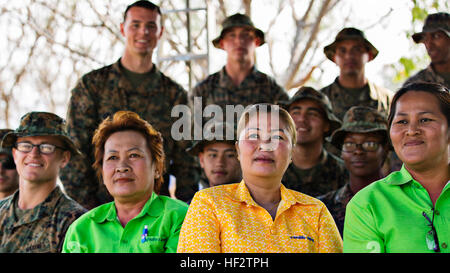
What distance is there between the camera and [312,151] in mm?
4887

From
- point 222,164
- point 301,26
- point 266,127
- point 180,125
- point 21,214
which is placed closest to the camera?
point 266,127

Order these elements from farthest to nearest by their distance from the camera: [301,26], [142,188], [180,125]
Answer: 1. [301,26]
2. [180,125]
3. [142,188]

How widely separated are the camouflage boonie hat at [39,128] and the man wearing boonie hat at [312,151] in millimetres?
1973

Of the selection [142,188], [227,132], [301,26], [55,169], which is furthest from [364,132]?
[301,26]

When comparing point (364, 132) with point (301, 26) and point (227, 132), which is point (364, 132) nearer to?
point (227, 132)

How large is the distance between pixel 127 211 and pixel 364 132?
81.9 inches

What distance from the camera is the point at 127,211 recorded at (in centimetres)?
350

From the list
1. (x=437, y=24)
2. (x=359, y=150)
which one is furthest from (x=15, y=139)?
(x=437, y=24)

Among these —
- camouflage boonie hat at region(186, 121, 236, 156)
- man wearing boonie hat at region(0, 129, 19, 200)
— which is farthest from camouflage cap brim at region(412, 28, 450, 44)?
man wearing boonie hat at region(0, 129, 19, 200)

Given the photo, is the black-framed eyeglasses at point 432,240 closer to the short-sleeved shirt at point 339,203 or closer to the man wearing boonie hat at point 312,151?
the short-sleeved shirt at point 339,203

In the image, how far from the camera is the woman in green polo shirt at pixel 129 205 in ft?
10.7

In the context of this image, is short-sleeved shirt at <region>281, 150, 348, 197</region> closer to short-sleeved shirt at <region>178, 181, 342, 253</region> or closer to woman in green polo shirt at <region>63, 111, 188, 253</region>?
woman in green polo shirt at <region>63, 111, 188, 253</region>

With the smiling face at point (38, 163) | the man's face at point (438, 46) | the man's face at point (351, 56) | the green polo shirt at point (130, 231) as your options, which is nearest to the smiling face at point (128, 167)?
the green polo shirt at point (130, 231)

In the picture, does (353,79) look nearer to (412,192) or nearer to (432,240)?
(412,192)
